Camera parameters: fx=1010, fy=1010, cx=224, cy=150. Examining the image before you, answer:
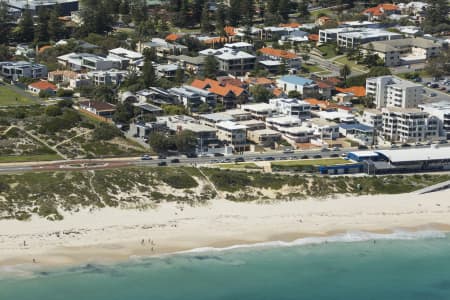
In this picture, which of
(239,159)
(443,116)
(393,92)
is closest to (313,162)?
(239,159)

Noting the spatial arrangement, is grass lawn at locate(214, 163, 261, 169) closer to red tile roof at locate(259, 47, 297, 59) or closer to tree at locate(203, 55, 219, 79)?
tree at locate(203, 55, 219, 79)

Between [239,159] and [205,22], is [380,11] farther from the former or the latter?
[239,159]

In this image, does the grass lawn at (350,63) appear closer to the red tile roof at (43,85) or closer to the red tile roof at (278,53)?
the red tile roof at (278,53)

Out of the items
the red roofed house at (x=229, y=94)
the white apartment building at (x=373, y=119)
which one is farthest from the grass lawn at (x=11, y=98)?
the white apartment building at (x=373, y=119)

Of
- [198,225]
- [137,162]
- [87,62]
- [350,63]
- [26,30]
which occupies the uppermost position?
[26,30]

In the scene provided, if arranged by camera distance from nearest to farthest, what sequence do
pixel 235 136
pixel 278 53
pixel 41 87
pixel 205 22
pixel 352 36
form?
pixel 235 136, pixel 41 87, pixel 278 53, pixel 352 36, pixel 205 22

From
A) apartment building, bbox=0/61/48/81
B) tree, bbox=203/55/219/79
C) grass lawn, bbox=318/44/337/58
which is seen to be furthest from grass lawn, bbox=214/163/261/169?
grass lawn, bbox=318/44/337/58

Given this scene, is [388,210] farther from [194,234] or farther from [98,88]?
[98,88]
